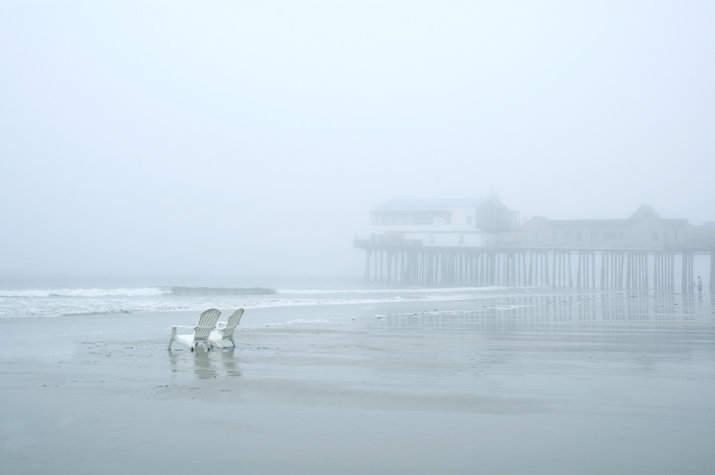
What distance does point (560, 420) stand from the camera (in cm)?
616

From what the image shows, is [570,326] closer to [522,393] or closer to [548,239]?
[522,393]

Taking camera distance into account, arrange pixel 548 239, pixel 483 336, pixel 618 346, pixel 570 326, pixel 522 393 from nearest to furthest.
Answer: pixel 522 393
pixel 618 346
pixel 483 336
pixel 570 326
pixel 548 239

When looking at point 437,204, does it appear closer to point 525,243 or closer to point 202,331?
point 525,243

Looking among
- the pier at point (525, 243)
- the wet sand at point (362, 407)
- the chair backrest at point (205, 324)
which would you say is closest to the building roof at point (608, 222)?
the pier at point (525, 243)

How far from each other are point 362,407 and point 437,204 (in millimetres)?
62404

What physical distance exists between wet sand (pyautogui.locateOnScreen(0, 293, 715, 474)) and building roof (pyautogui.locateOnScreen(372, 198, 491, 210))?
54047 mm

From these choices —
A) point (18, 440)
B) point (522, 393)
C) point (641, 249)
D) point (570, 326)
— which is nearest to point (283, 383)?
point (522, 393)

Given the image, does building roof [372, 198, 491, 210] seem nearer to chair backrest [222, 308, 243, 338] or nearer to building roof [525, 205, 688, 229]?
building roof [525, 205, 688, 229]

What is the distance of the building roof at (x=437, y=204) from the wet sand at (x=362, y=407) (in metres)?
54.0

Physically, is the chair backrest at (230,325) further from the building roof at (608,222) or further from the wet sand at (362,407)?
the building roof at (608,222)

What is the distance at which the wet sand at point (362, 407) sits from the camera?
500 centimetres

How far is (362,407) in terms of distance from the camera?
688cm

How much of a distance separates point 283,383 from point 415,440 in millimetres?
3156

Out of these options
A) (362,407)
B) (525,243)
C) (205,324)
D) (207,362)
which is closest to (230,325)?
(205,324)
